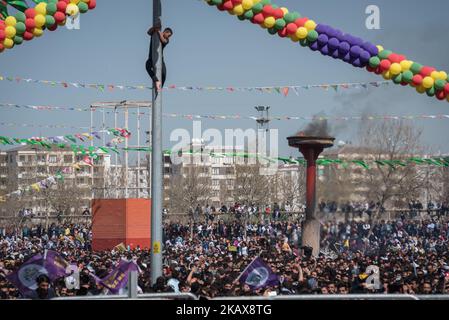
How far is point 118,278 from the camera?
14539mm

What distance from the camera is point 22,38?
1656 cm

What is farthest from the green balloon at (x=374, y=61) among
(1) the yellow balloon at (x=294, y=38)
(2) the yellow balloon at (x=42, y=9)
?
(2) the yellow balloon at (x=42, y=9)

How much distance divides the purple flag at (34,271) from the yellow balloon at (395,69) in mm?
6979

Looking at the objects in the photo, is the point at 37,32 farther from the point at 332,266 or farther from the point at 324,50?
the point at 332,266

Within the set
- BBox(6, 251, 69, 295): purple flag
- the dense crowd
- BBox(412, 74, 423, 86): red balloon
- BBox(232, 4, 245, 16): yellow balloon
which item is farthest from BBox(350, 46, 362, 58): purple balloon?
BBox(6, 251, 69, 295): purple flag

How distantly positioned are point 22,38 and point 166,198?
237 ft

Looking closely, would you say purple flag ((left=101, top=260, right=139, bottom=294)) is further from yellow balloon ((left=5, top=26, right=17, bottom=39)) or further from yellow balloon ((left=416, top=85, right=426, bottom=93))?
yellow balloon ((left=416, top=85, right=426, bottom=93))

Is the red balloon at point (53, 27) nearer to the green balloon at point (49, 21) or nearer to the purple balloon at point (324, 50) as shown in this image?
the green balloon at point (49, 21)

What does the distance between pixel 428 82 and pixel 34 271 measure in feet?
25.6

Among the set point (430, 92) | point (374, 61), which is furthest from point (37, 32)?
point (430, 92)

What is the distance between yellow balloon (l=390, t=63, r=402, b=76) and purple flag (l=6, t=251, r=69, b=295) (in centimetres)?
698
